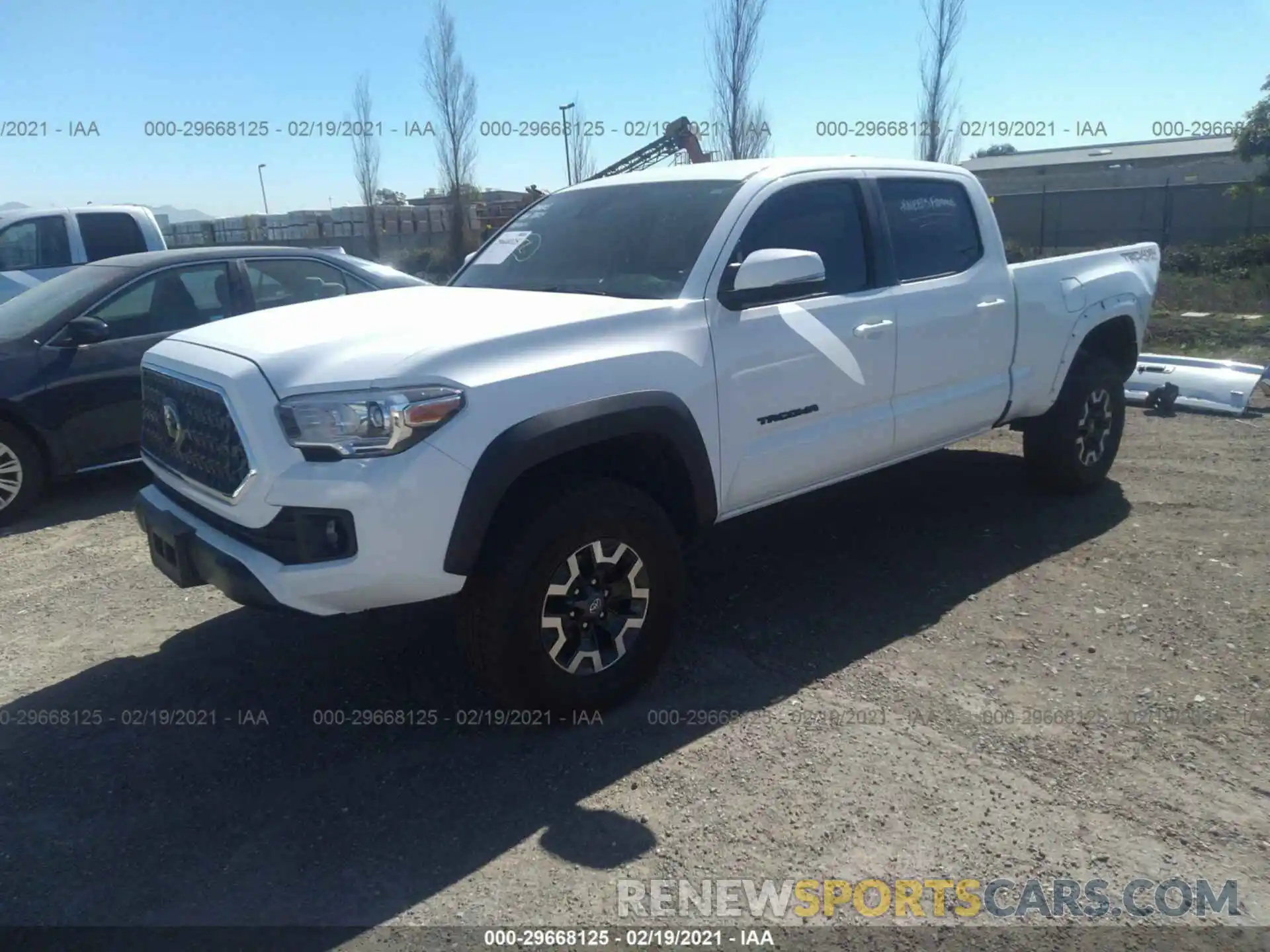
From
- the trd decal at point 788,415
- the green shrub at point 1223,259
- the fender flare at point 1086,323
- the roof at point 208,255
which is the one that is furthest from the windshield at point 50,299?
the green shrub at point 1223,259

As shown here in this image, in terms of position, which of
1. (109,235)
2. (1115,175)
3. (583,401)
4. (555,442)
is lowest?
(555,442)

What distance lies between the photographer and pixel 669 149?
17.6 m

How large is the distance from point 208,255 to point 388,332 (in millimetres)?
4360

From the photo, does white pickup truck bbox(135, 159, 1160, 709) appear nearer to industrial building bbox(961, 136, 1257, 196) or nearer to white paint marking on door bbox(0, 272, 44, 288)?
white paint marking on door bbox(0, 272, 44, 288)

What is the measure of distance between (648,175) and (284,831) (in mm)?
3317

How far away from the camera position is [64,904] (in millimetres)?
2904

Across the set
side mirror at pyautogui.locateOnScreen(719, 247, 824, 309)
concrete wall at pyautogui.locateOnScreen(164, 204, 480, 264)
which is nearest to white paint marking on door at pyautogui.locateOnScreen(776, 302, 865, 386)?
side mirror at pyautogui.locateOnScreen(719, 247, 824, 309)

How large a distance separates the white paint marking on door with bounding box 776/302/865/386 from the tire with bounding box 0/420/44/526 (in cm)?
491

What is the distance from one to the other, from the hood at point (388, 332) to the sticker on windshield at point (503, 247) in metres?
0.61

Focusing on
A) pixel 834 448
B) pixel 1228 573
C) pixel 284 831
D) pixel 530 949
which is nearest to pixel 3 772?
pixel 284 831

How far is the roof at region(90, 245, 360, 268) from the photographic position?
7031 millimetres

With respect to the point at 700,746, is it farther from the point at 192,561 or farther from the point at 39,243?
the point at 39,243

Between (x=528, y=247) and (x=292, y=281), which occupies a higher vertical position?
(x=528, y=247)

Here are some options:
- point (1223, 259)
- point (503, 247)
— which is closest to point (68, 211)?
point (503, 247)
